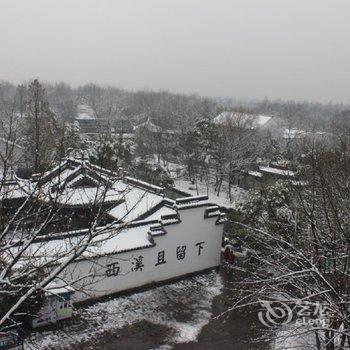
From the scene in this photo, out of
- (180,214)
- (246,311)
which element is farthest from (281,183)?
(246,311)

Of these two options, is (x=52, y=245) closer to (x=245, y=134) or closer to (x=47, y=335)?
(x=47, y=335)

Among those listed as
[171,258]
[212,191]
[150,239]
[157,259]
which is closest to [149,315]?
[157,259]

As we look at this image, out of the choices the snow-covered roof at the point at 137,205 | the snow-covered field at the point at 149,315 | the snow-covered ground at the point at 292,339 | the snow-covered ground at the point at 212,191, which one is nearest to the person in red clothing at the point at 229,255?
the snow-covered field at the point at 149,315

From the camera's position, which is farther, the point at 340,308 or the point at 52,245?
the point at 52,245

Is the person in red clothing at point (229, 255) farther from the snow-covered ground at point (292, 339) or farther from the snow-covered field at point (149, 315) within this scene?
the snow-covered ground at point (292, 339)

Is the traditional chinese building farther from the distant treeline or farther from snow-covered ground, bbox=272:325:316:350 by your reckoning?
the distant treeline

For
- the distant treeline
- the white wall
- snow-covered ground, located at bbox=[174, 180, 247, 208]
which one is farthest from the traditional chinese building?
the distant treeline
